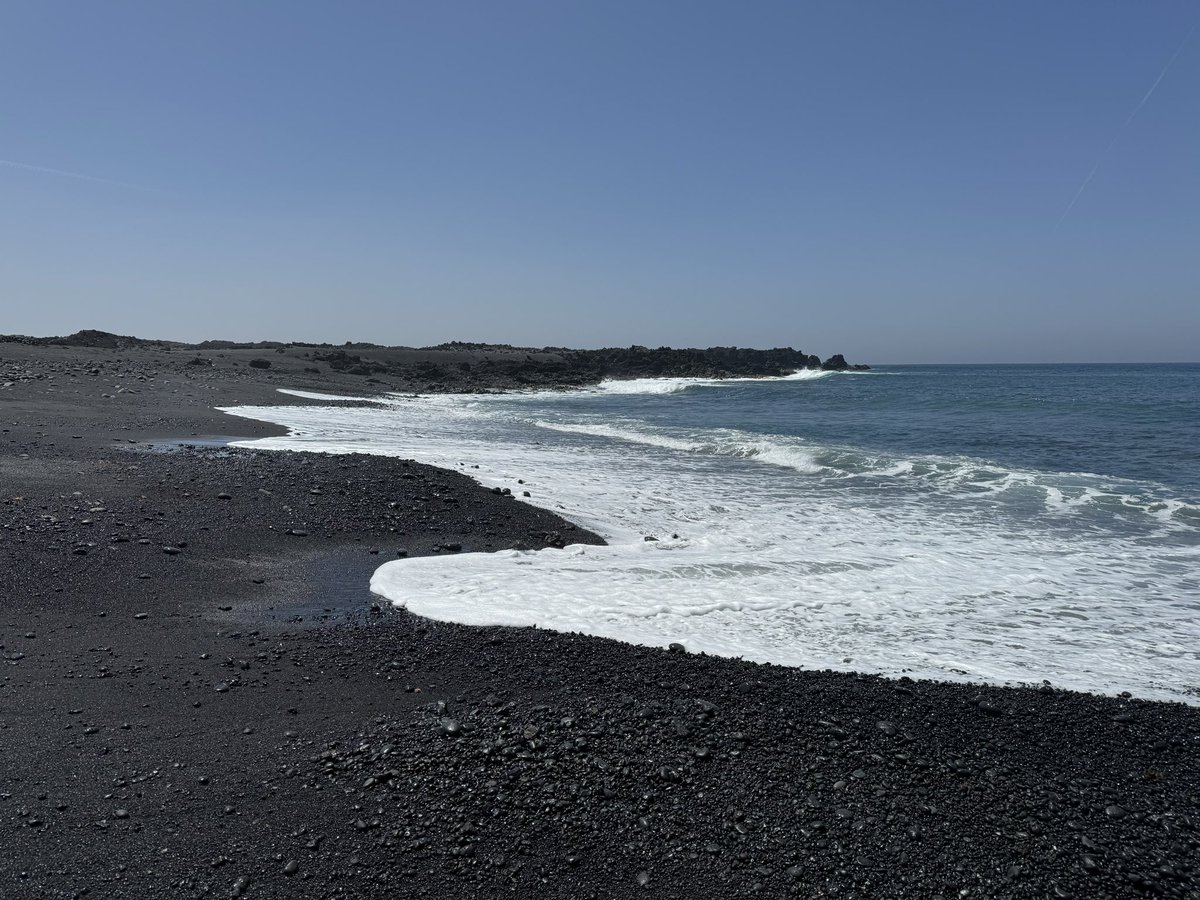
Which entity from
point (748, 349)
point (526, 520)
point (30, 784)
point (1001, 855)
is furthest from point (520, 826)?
point (748, 349)

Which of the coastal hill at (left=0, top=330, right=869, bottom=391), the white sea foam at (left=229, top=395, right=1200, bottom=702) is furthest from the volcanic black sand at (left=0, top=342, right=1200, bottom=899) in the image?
the coastal hill at (left=0, top=330, right=869, bottom=391)

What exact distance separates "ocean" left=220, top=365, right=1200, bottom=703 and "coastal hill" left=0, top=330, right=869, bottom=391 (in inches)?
966

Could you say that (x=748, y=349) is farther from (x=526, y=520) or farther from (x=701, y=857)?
(x=701, y=857)

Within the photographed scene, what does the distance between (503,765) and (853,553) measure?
6.49m

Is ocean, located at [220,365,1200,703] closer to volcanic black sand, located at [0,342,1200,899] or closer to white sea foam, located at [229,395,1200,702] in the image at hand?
white sea foam, located at [229,395,1200,702]

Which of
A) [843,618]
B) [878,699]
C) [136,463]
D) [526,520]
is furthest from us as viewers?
[136,463]

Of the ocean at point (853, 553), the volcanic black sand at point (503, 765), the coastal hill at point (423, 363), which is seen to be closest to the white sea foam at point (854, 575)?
the ocean at point (853, 553)

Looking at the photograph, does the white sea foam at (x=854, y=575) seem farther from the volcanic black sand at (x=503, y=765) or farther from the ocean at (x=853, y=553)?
the volcanic black sand at (x=503, y=765)

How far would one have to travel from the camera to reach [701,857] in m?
3.59

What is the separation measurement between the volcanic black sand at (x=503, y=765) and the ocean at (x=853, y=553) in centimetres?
79

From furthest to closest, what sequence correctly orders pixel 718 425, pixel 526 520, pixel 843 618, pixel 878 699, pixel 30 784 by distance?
pixel 718 425
pixel 526 520
pixel 843 618
pixel 878 699
pixel 30 784

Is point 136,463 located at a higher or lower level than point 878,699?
higher

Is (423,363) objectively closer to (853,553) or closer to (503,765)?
(853,553)

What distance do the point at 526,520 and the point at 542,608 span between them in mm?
3680
